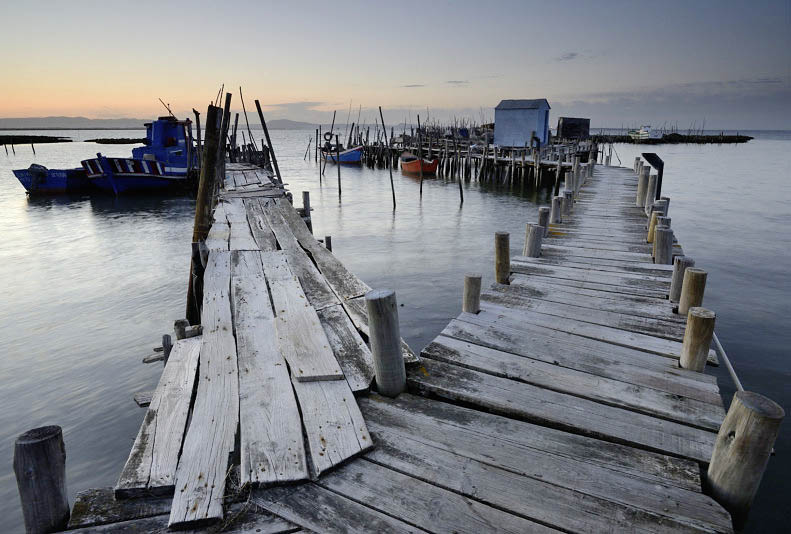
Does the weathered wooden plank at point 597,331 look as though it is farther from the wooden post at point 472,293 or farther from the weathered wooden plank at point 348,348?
the weathered wooden plank at point 348,348

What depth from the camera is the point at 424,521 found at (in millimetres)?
2410

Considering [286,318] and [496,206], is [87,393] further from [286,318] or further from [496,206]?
[496,206]

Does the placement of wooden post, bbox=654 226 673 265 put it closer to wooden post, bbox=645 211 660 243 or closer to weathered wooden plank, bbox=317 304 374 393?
wooden post, bbox=645 211 660 243

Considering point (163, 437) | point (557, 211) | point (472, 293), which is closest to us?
point (163, 437)

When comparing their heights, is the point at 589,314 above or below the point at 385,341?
below

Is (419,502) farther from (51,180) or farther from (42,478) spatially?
(51,180)

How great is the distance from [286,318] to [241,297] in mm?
977

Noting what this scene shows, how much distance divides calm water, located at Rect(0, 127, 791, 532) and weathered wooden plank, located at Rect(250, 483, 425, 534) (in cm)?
387

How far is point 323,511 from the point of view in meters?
2.48

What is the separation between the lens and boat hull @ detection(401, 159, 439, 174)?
36763mm

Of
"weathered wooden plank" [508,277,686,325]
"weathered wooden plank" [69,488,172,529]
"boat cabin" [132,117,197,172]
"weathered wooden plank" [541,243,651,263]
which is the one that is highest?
"boat cabin" [132,117,197,172]

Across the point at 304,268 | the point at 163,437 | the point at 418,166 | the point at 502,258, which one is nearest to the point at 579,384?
the point at 502,258

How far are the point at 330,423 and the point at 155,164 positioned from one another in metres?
26.8

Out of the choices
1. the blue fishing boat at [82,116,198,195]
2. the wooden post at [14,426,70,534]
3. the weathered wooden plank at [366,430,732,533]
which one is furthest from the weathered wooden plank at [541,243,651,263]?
the blue fishing boat at [82,116,198,195]
